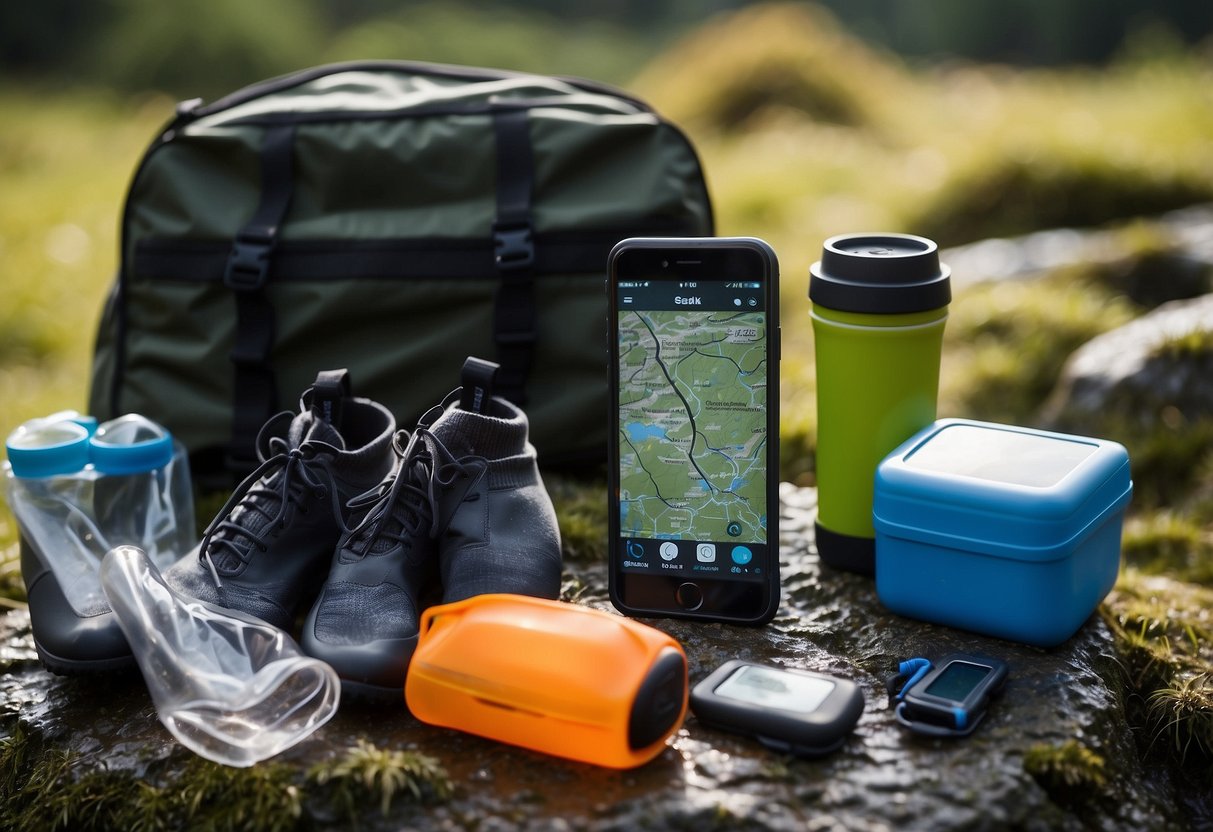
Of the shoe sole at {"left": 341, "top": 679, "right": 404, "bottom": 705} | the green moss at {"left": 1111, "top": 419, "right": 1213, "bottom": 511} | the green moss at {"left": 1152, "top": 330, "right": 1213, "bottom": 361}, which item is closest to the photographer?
the shoe sole at {"left": 341, "top": 679, "right": 404, "bottom": 705}

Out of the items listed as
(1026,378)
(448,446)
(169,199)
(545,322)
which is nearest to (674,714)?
(448,446)

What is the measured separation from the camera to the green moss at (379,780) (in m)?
1.71

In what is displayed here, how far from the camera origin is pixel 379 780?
5.68ft

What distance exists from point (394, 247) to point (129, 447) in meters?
0.79

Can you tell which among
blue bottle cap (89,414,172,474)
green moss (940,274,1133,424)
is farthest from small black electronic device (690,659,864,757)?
green moss (940,274,1133,424)

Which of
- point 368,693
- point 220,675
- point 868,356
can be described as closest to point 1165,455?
point 868,356

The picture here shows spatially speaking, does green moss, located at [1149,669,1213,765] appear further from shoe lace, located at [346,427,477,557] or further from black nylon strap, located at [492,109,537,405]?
black nylon strap, located at [492,109,537,405]

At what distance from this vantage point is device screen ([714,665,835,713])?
1771 mm

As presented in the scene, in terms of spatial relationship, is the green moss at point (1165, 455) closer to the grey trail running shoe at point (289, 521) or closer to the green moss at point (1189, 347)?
the green moss at point (1189, 347)

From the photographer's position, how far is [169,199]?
9.51 ft

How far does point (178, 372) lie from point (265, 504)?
37.4 inches

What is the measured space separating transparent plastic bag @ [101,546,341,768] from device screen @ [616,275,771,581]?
0.66 metres

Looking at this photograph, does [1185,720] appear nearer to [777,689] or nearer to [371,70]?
[777,689]

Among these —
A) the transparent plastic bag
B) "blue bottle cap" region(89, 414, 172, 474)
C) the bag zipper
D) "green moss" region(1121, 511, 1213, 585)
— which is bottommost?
"green moss" region(1121, 511, 1213, 585)
